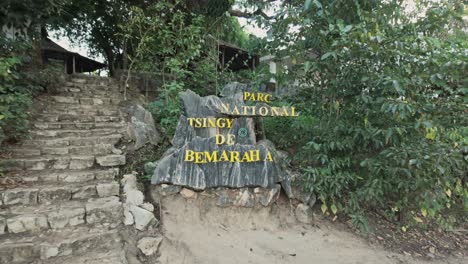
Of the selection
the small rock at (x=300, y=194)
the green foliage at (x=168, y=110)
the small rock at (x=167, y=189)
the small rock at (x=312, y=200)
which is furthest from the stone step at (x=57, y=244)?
the small rock at (x=312, y=200)

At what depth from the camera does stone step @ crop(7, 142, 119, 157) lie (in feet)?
10.7

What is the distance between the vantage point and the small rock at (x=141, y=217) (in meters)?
2.65

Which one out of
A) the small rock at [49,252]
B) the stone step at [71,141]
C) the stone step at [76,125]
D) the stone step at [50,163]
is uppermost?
the stone step at [76,125]

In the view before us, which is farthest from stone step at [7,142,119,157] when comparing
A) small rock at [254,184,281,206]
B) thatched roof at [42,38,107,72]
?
thatched roof at [42,38,107,72]

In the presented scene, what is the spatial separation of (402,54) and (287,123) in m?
1.84

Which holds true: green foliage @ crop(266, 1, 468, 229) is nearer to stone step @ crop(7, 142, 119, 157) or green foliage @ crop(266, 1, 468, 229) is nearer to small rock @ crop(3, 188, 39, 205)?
stone step @ crop(7, 142, 119, 157)

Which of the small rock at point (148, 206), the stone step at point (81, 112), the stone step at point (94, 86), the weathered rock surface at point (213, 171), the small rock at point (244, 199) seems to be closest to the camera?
the small rock at point (148, 206)

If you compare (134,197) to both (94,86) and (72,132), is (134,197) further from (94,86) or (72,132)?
(94,86)

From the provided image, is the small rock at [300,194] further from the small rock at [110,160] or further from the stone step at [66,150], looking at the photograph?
the stone step at [66,150]

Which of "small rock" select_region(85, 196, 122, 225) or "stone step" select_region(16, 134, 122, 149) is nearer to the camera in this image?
"small rock" select_region(85, 196, 122, 225)

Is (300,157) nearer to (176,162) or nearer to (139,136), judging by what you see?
(176,162)

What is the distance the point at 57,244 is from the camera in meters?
2.24

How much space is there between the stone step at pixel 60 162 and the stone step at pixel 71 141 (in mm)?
339

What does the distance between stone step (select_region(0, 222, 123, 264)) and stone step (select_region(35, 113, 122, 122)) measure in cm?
239
